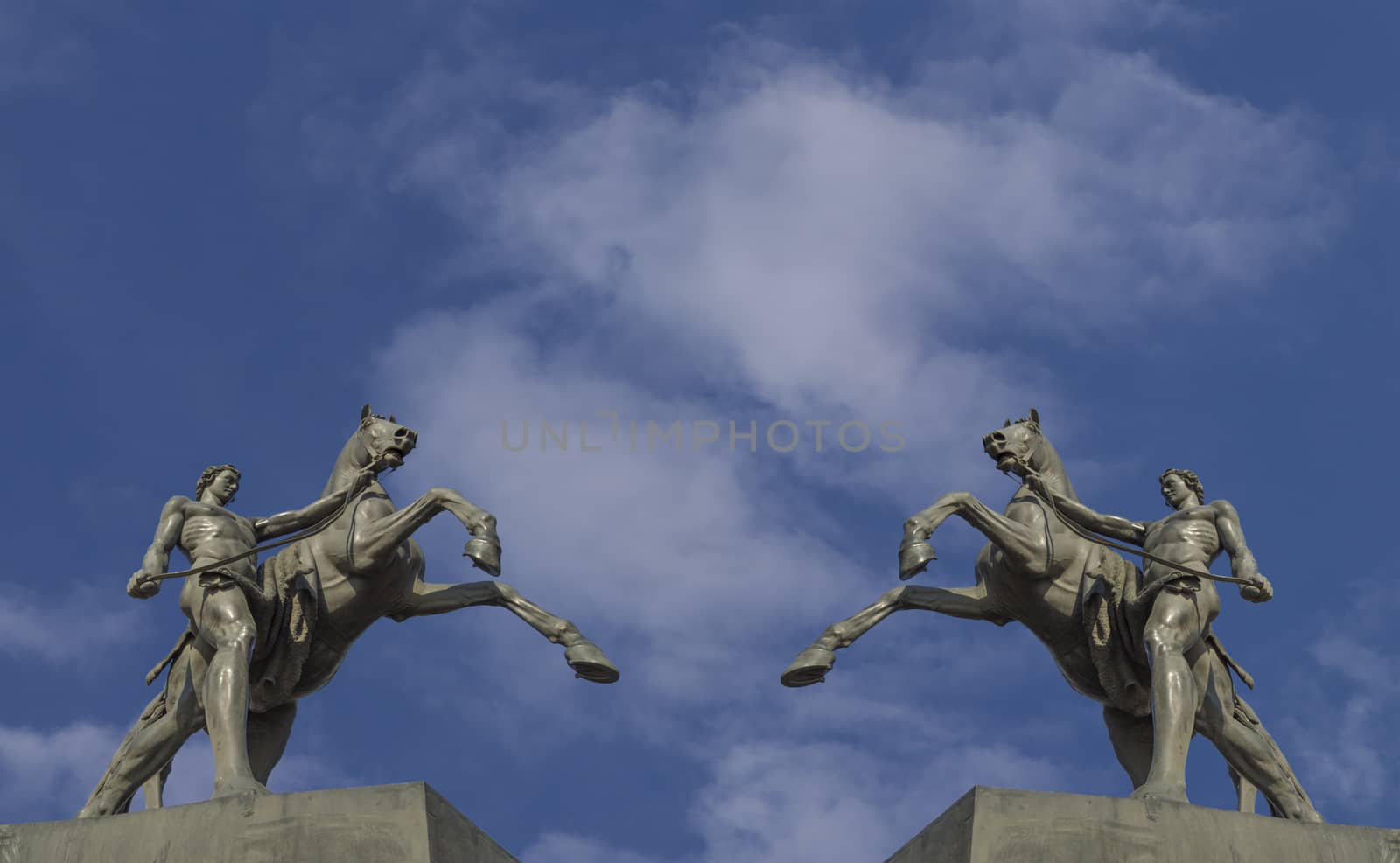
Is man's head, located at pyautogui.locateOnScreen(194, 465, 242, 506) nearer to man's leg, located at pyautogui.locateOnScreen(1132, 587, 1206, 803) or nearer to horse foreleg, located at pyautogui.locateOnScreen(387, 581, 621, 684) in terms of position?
horse foreleg, located at pyautogui.locateOnScreen(387, 581, 621, 684)

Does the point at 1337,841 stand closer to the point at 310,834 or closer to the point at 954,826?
the point at 954,826

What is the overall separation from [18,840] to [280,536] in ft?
14.4

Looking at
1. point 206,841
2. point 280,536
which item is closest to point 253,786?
point 206,841

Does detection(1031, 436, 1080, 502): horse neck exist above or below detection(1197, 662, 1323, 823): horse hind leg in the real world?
above

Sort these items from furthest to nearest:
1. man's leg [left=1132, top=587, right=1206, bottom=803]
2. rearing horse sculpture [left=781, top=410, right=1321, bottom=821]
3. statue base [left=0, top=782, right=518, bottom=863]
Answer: rearing horse sculpture [left=781, top=410, right=1321, bottom=821] → man's leg [left=1132, top=587, right=1206, bottom=803] → statue base [left=0, top=782, right=518, bottom=863]

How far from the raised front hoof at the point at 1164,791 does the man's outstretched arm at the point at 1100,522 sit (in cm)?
318

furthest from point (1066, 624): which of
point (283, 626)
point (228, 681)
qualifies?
point (228, 681)

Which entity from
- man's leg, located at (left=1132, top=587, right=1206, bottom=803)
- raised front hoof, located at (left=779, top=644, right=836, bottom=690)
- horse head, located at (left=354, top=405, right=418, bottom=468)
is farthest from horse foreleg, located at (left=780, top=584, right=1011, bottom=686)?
horse head, located at (left=354, top=405, right=418, bottom=468)

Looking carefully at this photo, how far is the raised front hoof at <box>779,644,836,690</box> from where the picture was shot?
80.7ft

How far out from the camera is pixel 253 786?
2206cm

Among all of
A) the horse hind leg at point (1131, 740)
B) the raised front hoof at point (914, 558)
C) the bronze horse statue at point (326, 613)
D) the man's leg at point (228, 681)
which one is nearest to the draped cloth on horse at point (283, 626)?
the bronze horse statue at point (326, 613)

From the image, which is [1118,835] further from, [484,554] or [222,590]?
[222,590]

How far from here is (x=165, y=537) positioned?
23.9 metres

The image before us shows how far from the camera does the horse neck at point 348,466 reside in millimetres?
25250
